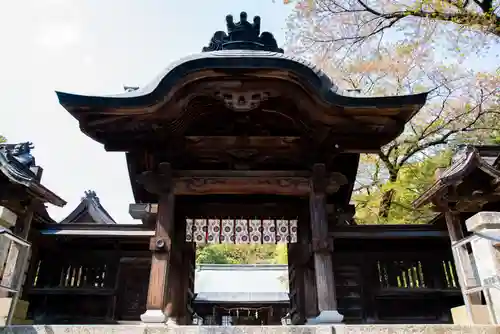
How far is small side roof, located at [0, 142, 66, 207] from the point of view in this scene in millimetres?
7992

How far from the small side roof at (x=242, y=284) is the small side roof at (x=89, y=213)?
34.3ft

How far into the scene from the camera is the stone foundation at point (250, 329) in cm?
463

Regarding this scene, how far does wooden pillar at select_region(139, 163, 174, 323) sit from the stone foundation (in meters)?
1.21

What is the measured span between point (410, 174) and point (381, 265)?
24.8 ft

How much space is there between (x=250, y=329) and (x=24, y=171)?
754 centimetres

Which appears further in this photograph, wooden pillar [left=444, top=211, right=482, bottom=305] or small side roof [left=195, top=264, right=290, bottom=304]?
small side roof [left=195, top=264, right=290, bottom=304]

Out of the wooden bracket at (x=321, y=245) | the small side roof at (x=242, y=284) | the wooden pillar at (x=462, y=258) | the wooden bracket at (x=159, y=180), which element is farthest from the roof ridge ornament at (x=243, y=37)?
the small side roof at (x=242, y=284)

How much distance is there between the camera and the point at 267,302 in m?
22.1

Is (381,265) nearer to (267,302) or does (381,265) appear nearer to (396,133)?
(396,133)

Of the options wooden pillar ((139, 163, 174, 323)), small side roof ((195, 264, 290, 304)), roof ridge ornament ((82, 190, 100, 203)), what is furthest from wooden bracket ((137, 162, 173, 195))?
small side roof ((195, 264, 290, 304))

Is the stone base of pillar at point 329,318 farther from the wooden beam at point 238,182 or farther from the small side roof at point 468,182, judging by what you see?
the small side roof at point 468,182

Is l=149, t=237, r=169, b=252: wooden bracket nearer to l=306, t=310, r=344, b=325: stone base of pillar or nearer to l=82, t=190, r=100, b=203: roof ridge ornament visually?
l=306, t=310, r=344, b=325: stone base of pillar

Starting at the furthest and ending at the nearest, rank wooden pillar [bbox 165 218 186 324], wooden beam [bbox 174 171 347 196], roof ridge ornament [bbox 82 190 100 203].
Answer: roof ridge ornament [bbox 82 190 100 203] → wooden pillar [bbox 165 218 186 324] → wooden beam [bbox 174 171 347 196]

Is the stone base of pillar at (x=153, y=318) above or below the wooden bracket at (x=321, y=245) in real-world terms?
below
